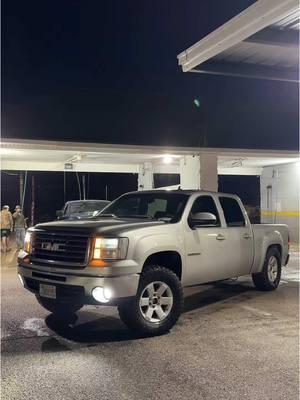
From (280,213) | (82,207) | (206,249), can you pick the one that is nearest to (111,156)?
(82,207)

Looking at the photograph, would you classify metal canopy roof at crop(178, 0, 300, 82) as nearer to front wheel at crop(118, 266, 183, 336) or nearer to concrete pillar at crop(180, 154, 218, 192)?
concrete pillar at crop(180, 154, 218, 192)

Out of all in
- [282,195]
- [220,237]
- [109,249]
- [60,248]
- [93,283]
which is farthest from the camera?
[282,195]

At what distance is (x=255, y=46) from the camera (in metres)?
10.3

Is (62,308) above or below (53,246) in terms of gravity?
below

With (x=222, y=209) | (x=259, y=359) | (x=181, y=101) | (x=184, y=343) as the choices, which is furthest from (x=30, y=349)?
(x=181, y=101)

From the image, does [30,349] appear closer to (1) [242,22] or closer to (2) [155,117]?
(1) [242,22]

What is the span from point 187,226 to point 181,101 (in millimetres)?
10412

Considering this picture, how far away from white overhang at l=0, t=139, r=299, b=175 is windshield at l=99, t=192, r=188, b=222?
6.86 metres

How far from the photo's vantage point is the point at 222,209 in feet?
25.5

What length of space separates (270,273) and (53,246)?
4.64 m

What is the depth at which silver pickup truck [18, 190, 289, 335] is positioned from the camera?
5617 mm

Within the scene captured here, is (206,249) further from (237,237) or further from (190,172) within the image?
(190,172)

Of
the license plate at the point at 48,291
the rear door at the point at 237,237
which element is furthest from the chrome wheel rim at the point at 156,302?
the rear door at the point at 237,237

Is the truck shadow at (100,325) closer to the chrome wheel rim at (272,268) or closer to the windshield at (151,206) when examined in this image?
the chrome wheel rim at (272,268)
